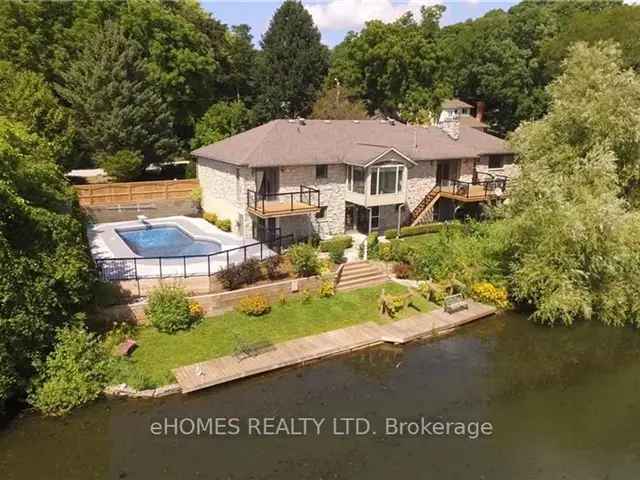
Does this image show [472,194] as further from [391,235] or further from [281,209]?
[281,209]

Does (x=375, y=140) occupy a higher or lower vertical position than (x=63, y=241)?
higher

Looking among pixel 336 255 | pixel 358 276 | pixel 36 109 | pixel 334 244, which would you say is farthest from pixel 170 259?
pixel 36 109

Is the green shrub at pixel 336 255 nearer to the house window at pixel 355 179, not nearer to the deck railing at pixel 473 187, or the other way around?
the house window at pixel 355 179

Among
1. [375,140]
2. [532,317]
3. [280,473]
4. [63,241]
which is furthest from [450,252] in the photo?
[63,241]

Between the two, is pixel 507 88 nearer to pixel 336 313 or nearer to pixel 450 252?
pixel 450 252

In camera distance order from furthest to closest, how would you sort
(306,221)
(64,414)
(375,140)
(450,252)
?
(375,140) < (306,221) < (450,252) < (64,414)

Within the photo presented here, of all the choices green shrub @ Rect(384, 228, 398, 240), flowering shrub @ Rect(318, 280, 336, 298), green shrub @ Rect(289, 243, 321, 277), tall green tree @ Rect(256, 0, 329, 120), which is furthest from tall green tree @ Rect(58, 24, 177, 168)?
flowering shrub @ Rect(318, 280, 336, 298)
